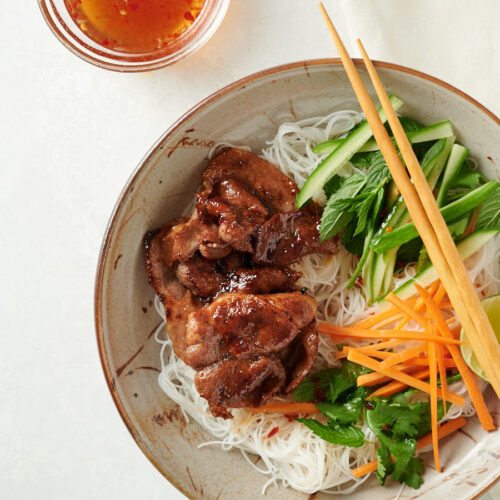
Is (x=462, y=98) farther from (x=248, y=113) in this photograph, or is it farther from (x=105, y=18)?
(x=105, y=18)

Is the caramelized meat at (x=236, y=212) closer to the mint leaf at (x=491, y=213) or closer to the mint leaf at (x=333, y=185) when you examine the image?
the mint leaf at (x=333, y=185)

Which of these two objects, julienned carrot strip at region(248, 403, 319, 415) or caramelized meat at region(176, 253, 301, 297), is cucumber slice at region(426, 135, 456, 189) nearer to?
caramelized meat at region(176, 253, 301, 297)

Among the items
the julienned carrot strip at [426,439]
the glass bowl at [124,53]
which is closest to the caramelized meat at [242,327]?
the julienned carrot strip at [426,439]

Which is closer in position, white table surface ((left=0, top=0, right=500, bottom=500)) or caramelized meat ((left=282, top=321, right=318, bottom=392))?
caramelized meat ((left=282, top=321, right=318, bottom=392))

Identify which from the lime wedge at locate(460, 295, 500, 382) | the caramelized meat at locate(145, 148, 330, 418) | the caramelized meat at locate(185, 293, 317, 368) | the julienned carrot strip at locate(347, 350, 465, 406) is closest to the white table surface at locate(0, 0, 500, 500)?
the caramelized meat at locate(145, 148, 330, 418)

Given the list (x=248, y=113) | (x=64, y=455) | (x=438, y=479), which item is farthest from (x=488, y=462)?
(x=64, y=455)

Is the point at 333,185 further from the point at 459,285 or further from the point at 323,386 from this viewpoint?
the point at 323,386
